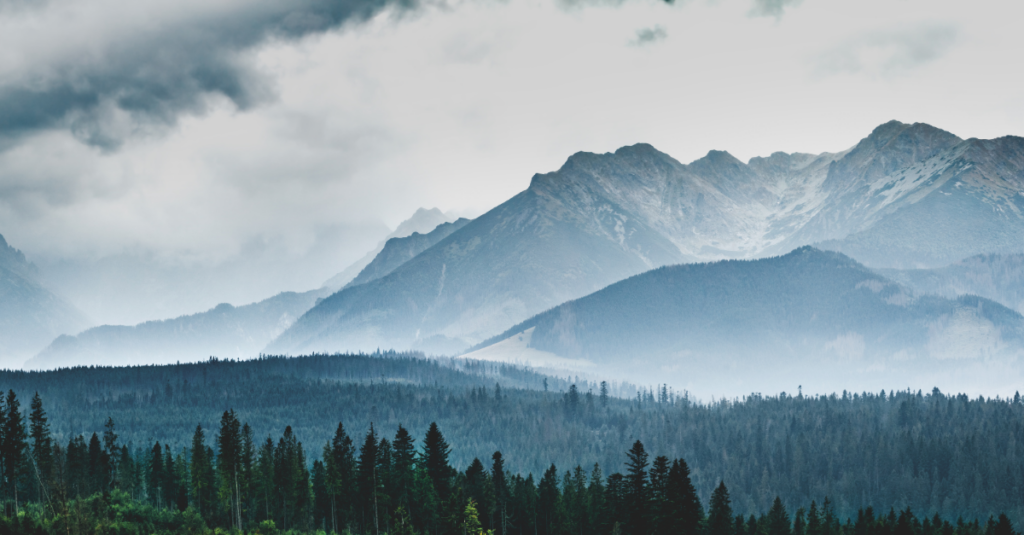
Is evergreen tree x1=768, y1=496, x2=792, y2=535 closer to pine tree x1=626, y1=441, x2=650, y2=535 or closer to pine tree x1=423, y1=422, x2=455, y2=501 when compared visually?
pine tree x1=626, y1=441, x2=650, y2=535

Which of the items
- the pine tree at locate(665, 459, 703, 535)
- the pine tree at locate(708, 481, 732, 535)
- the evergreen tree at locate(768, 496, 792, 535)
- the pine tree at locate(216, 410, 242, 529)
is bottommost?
the evergreen tree at locate(768, 496, 792, 535)

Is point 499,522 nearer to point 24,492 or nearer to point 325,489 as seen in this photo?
point 325,489

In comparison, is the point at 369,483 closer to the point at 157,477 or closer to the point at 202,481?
the point at 202,481

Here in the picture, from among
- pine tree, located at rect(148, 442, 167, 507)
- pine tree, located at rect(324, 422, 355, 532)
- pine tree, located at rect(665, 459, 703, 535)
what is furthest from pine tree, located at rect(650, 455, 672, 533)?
pine tree, located at rect(148, 442, 167, 507)

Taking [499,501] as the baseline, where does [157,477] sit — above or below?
above

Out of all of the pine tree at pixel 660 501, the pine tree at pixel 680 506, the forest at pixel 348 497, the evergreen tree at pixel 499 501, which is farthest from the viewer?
the evergreen tree at pixel 499 501

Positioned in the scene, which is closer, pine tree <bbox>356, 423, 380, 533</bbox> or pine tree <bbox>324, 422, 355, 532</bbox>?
pine tree <bbox>356, 423, 380, 533</bbox>

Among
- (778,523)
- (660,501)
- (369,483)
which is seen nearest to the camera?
(660,501)

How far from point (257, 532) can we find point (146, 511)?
882 inches

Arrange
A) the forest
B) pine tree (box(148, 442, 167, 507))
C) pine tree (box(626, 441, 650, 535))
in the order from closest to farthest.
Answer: pine tree (box(626, 441, 650, 535)), the forest, pine tree (box(148, 442, 167, 507))

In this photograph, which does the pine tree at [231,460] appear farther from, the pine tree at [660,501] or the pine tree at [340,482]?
the pine tree at [660,501]

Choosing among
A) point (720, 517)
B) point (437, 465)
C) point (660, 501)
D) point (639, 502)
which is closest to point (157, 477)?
point (437, 465)

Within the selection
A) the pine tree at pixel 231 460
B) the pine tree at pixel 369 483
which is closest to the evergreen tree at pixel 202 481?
the pine tree at pixel 231 460

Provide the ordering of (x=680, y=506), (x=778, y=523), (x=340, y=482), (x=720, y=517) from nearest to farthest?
1. (x=680, y=506)
2. (x=720, y=517)
3. (x=340, y=482)
4. (x=778, y=523)
